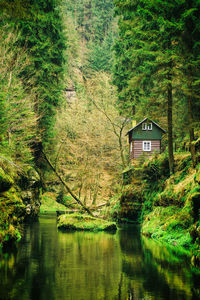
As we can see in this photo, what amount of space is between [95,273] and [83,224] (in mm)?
12661

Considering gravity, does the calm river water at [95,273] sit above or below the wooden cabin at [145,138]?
below

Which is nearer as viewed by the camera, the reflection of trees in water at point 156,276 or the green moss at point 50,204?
the reflection of trees in water at point 156,276

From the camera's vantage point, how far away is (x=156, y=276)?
8.15 m

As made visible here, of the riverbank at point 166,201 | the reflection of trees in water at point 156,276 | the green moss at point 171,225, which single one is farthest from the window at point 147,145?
the reflection of trees in water at point 156,276

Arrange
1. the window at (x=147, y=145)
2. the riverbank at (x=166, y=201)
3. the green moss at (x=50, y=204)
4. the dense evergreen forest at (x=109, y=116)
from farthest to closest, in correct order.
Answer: the green moss at (x=50, y=204) < the window at (x=147, y=145) < the dense evergreen forest at (x=109, y=116) < the riverbank at (x=166, y=201)

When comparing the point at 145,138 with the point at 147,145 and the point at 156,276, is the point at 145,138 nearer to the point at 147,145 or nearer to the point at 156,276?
the point at 147,145

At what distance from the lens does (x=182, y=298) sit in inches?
244

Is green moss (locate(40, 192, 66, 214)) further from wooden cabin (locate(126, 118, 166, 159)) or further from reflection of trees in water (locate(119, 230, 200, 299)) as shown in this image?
reflection of trees in water (locate(119, 230, 200, 299))

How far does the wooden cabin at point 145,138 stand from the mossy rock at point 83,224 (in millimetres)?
12618

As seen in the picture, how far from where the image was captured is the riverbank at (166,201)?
1172 cm

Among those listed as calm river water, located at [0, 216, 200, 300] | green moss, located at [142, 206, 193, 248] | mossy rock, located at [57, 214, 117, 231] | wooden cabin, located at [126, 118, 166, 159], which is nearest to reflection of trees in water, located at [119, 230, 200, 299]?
calm river water, located at [0, 216, 200, 300]

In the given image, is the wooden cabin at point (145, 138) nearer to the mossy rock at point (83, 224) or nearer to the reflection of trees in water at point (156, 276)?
the mossy rock at point (83, 224)

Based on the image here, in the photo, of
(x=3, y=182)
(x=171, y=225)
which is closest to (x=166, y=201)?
(x=171, y=225)

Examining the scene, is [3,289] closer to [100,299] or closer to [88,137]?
[100,299]
